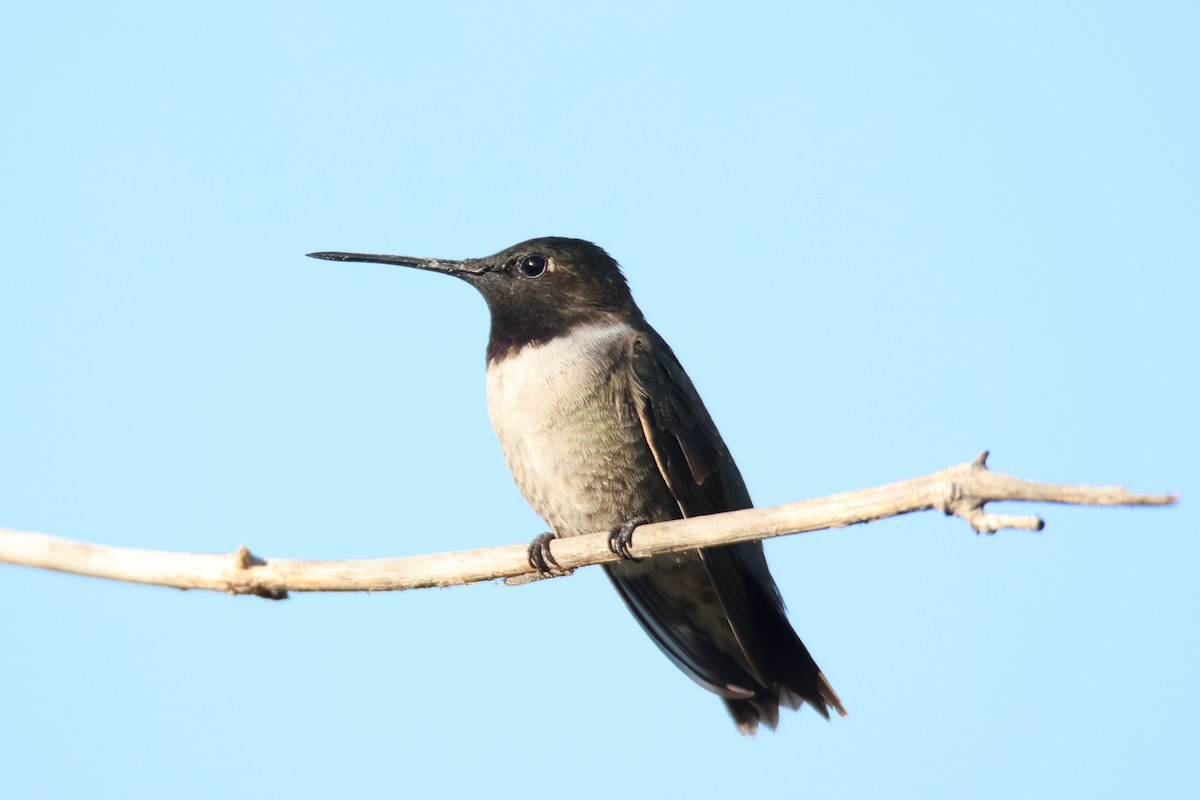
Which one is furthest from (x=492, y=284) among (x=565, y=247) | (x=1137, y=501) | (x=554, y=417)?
(x=1137, y=501)

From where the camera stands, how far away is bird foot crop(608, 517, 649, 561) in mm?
5797

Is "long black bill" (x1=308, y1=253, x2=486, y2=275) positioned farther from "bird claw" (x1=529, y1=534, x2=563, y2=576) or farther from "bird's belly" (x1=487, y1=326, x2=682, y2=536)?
"bird claw" (x1=529, y1=534, x2=563, y2=576)

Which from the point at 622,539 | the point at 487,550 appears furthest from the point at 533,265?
the point at 487,550

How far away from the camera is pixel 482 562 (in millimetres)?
5277

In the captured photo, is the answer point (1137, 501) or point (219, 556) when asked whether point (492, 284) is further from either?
point (1137, 501)

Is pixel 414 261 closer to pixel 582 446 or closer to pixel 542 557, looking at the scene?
pixel 582 446

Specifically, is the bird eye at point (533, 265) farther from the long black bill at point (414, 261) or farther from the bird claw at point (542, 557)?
the bird claw at point (542, 557)

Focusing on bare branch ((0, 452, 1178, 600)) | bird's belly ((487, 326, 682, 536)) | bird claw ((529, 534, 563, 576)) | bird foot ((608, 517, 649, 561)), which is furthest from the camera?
bird's belly ((487, 326, 682, 536))

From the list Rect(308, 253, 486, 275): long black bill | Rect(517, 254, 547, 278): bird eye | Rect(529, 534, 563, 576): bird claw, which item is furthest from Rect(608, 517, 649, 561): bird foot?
Rect(308, 253, 486, 275): long black bill

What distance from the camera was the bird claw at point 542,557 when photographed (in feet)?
18.2

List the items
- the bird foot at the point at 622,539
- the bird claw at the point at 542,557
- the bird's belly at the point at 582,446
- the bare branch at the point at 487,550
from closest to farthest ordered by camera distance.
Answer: the bare branch at the point at 487,550 → the bird claw at the point at 542,557 → the bird foot at the point at 622,539 → the bird's belly at the point at 582,446

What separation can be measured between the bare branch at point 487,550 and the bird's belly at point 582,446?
A: 0.66 m

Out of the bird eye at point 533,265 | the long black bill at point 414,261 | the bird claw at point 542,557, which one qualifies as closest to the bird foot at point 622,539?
the bird claw at point 542,557

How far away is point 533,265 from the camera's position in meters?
7.20
